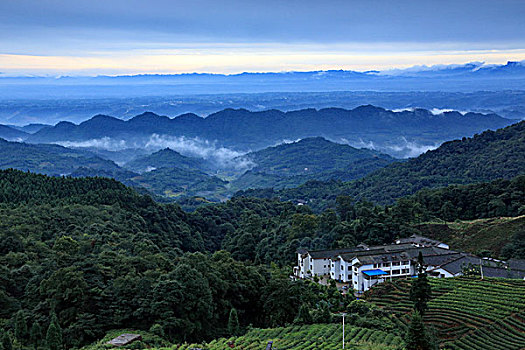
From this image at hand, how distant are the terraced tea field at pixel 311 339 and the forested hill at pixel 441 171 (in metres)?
61.6

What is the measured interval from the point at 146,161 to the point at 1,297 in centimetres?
16816

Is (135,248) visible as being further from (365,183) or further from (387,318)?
(365,183)

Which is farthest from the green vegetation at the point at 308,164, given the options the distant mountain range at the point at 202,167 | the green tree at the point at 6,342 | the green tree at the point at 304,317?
the green tree at the point at 6,342

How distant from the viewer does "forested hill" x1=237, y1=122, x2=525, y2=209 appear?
8906 cm

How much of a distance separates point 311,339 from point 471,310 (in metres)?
9.50

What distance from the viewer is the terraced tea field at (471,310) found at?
25781mm

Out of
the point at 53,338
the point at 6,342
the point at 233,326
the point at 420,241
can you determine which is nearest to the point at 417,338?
the point at 233,326

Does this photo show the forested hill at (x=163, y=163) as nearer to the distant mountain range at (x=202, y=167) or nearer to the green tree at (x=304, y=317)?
the distant mountain range at (x=202, y=167)

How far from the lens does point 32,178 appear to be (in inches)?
2434

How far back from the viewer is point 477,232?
4697 centimetres

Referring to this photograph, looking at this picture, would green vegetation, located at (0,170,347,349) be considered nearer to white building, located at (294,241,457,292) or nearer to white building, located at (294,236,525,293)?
white building, located at (294,241,457,292)

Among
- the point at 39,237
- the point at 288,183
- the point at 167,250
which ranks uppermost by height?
the point at 39,237

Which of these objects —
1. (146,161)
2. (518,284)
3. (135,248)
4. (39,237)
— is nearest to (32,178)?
(39,237)

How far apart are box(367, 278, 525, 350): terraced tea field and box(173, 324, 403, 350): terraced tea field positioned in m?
2.98
